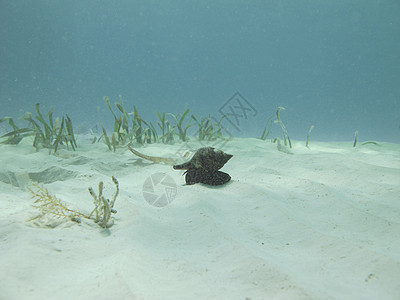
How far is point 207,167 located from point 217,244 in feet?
4.71

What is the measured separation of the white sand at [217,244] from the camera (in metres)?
1.13

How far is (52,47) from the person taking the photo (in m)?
40.0

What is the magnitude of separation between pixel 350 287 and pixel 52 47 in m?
49.9

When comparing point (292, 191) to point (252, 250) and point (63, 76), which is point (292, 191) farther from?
point (63, 76)

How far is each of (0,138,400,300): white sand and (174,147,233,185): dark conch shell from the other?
0.13 metres

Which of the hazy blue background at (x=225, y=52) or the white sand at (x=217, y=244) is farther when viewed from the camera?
the hazy blue background at (x=225, y=52)

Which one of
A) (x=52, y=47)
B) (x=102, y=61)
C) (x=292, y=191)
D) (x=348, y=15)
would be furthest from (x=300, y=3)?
(x=292, y=191)

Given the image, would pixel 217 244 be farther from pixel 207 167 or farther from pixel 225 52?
pixel 225 52

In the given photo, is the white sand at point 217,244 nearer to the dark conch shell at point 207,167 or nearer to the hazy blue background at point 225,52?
the dark conch shell at point 207,167

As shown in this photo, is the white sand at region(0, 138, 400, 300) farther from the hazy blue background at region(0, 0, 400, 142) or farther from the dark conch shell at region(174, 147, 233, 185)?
the hazy blue background at region(0, 0, 400, 142)

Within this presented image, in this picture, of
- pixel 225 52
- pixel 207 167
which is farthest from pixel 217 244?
pixel 225 52

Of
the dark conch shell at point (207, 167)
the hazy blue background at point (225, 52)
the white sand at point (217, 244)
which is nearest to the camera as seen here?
the white sand at point (217, 244)

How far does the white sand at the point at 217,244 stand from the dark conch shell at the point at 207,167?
0.44 ft

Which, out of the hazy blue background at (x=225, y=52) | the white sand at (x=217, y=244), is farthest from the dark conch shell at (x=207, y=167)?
the hazy blue background at (x=225, y=52)
